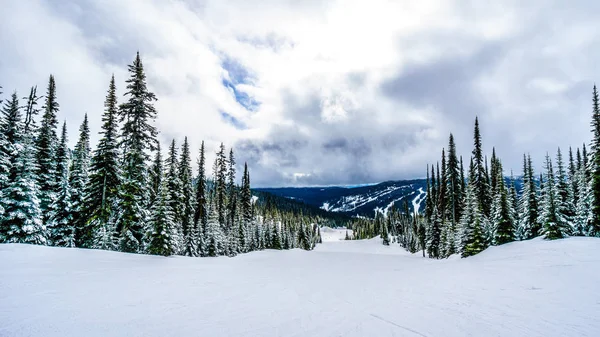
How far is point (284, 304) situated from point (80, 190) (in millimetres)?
28504

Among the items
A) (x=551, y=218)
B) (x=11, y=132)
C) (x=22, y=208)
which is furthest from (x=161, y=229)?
(x=551, y=218)

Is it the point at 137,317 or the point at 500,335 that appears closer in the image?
the point at 500,335

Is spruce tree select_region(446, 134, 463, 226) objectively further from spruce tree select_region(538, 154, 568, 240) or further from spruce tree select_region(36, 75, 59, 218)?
spruce tree select_region(36, 75, 59, 218)

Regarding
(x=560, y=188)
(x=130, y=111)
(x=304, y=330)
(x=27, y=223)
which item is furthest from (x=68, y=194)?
(x=560, y=188)

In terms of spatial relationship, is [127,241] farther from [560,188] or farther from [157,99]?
[560,188]

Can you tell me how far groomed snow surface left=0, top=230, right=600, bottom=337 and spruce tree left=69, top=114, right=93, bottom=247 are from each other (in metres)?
14.0

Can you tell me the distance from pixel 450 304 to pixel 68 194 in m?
32.1

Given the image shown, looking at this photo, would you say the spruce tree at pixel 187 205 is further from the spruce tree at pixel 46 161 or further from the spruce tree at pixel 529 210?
the spruce tree at pixel 529 210

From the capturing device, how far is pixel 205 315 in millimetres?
6383

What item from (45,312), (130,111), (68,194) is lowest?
(45,312)

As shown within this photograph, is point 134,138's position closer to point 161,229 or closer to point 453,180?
point 161,229

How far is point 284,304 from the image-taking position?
788 centimetres

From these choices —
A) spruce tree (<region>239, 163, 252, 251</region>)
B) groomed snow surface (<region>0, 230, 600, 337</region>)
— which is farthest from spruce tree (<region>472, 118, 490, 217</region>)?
spruce tree (<region>239, 163, 252, 251</region>)

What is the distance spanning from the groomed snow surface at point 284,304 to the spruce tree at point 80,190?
14.0 m
